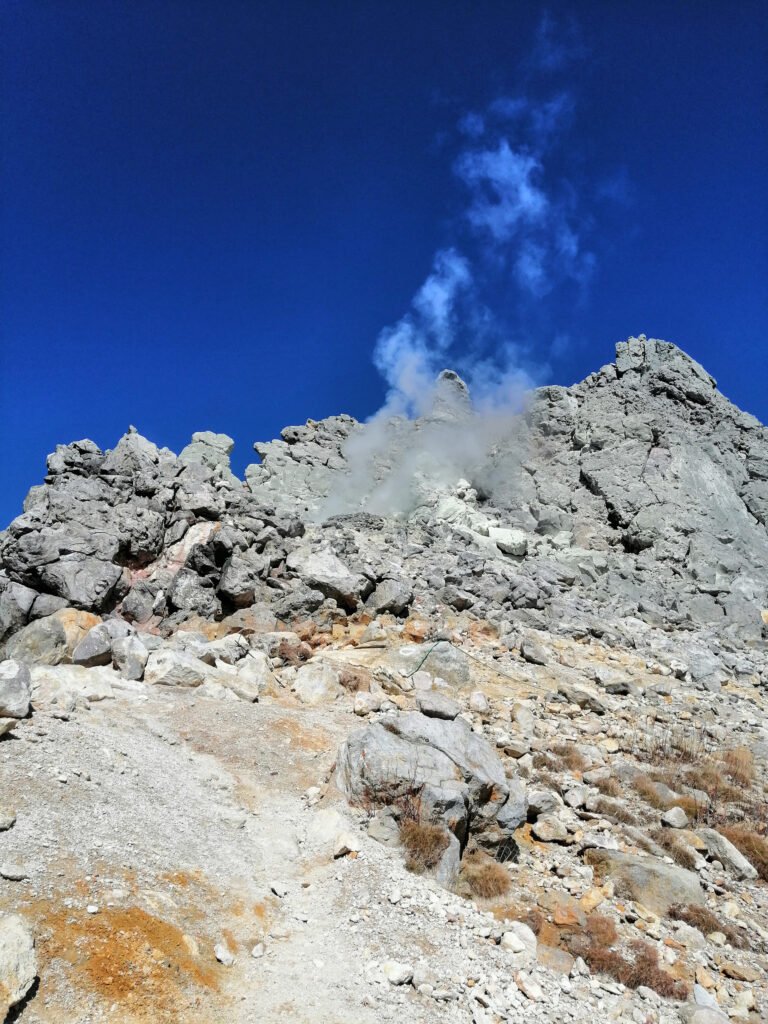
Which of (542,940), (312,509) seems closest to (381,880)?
(542,940)

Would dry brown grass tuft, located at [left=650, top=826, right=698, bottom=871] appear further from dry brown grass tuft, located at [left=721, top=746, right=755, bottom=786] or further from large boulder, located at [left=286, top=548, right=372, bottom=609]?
large boulder, located at [left=286, top=548, right=372, bottom=609]

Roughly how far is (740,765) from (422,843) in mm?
9322

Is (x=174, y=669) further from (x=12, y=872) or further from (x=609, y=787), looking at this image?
(x=609, y=787)

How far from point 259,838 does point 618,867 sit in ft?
18.2

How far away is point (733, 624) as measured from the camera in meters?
29.7

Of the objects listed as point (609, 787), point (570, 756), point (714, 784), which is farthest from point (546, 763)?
point (714, 784)

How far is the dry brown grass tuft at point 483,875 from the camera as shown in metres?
8.53

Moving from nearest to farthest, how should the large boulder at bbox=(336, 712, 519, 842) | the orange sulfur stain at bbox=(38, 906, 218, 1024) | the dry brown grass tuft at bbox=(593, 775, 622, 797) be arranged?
1. the orange sulfur stain at bbox=(38, 906, 218, 1024)
2. the large boulder at bbox=(336, 712, 519, 842)
3. the dry brown grass tuft at bbox=(593, 775, 622, 797)

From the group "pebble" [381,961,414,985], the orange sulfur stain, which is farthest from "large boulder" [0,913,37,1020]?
"pebble" [381,961,414,985]

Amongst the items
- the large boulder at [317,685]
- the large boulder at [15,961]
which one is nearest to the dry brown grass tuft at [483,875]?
the large boulder at [15,961]

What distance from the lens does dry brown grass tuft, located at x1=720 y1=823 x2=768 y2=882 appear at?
9.69m

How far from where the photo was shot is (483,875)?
8.82m

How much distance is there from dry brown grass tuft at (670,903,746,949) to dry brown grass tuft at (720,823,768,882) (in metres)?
1.88

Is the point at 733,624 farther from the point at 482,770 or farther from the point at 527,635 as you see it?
the point at 482,770
